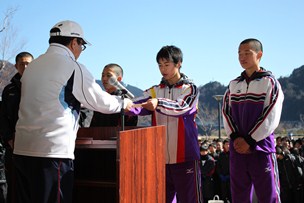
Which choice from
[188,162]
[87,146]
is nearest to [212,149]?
[188,162]

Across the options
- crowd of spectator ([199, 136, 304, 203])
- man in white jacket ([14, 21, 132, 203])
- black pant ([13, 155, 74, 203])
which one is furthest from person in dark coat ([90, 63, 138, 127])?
→ crowd of spectator ([199, 136, 304, 203])

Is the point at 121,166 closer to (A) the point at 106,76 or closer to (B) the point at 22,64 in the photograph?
(A) the point at 106,76

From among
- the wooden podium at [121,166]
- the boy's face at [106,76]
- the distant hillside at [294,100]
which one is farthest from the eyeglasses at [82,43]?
the distant hillside at [294,100]

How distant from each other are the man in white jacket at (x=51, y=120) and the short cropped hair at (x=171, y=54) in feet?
3.88

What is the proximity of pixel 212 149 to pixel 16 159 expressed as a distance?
8862 mm

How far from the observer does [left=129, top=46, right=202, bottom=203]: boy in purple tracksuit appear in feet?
12.9

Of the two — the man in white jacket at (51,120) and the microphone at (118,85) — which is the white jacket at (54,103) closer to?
the man in white jacket at (51,120)

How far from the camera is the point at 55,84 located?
2893 mm

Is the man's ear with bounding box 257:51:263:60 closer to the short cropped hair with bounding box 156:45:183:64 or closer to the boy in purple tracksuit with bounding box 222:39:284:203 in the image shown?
the boy in purple tracksuit with bounding box 222:39:284:203

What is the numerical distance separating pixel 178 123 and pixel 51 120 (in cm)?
154

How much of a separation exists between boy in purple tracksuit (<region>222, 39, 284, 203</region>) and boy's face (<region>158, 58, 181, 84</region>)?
63 cm

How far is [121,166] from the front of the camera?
277cm

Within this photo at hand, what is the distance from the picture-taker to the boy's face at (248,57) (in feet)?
13.6

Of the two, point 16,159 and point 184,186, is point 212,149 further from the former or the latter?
point 16,159
